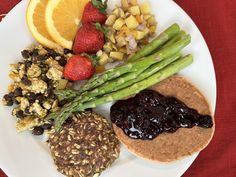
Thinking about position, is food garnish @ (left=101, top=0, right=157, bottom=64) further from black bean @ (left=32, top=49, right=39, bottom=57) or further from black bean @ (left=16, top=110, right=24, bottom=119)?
black bean @ (left=16, top=110, right=24, bottom=119)

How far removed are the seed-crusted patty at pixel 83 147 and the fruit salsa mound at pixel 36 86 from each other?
Answer: 15cm

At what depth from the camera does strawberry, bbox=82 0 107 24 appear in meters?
3.39

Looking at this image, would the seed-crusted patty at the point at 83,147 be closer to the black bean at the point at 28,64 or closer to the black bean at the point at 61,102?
the black bean at the point at 61,102

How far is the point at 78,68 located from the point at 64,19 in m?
0.35

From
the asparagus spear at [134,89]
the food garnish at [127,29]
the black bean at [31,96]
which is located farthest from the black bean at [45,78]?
the food garnish at [127,29]

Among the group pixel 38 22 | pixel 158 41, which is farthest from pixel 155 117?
pixel 38 22

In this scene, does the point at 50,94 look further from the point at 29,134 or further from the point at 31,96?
the point at 29,134

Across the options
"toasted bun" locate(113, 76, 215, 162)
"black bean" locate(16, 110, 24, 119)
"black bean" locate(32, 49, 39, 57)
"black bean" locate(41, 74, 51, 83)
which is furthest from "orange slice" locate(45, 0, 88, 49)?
"toasted bun" locate(113, 76, 215, 162)

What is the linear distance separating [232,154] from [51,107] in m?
1.18

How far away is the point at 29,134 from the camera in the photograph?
3459 mm

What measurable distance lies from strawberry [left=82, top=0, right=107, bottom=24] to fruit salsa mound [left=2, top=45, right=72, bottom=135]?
9.8 inches

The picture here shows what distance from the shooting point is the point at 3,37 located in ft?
11.4

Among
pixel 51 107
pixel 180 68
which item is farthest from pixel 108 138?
pixel 180 68

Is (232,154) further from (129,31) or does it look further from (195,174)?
(129,31)
